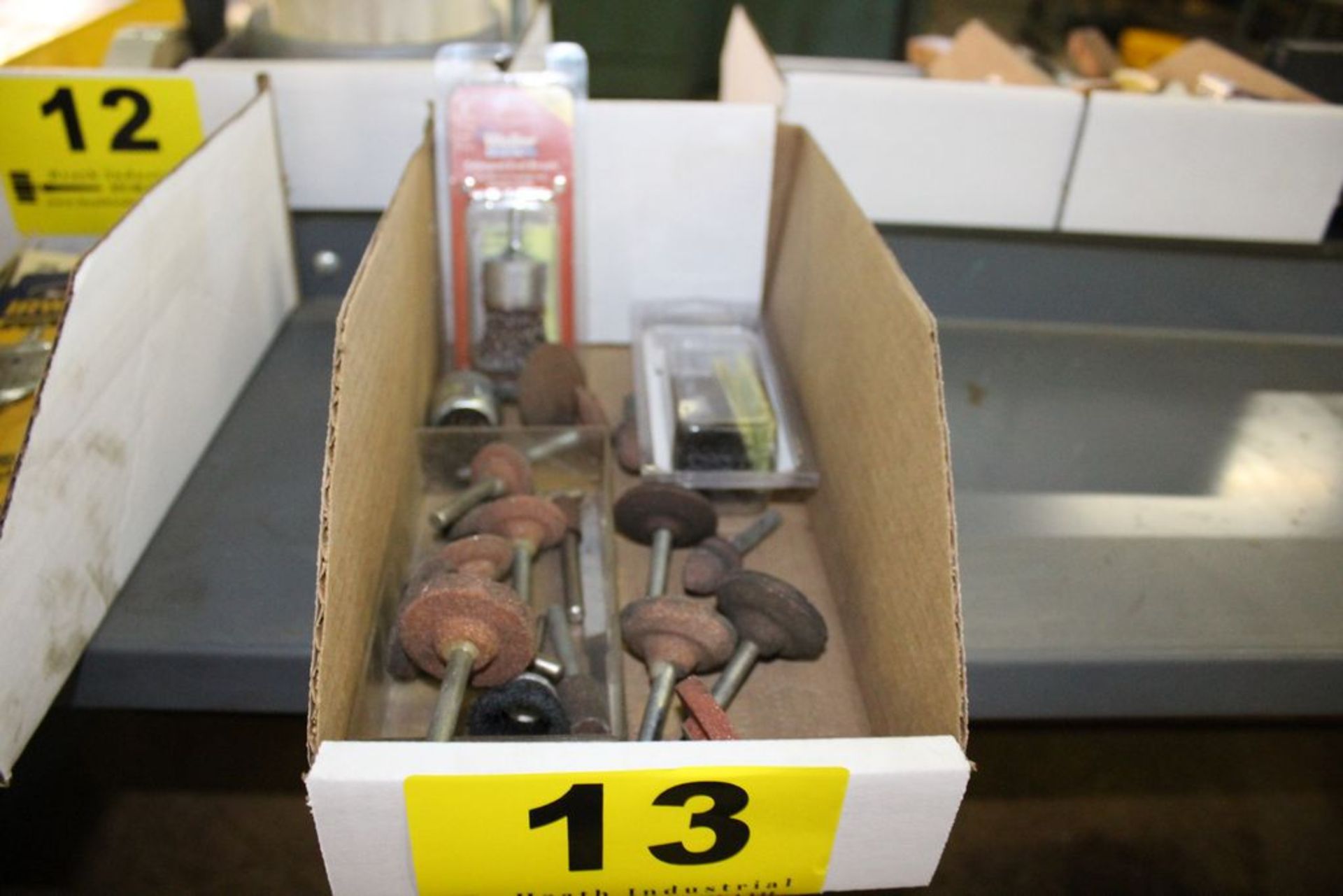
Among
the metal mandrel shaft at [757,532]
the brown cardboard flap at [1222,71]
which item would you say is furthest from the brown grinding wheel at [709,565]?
the brown cardboard flap at [1222,71]

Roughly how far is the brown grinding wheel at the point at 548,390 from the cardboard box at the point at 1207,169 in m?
0.67

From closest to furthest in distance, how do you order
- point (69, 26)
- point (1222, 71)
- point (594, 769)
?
point (594, 769)
point (69, 26)
point (1222, 71)

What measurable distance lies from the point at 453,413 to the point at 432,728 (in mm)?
427

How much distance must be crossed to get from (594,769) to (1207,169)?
1.10 m

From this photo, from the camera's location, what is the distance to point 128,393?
2.60 feet

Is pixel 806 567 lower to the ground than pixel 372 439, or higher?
lower

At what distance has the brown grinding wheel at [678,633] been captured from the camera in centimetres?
75

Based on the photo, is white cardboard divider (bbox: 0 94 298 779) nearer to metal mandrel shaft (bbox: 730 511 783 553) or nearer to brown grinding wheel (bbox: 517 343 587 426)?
brown grinding wheel (bbox: 517 343 587 426)

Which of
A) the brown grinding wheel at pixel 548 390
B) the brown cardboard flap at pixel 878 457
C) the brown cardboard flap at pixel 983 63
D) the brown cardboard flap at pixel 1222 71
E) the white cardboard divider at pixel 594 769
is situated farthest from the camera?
the brown cardboard flap at pixel 983 63

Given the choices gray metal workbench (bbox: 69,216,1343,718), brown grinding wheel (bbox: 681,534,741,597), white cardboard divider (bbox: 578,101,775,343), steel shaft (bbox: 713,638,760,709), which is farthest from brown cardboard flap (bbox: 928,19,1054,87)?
steel shaft (bbox: 713,638,760,709)

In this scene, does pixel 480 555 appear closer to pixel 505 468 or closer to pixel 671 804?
pixel 505 468

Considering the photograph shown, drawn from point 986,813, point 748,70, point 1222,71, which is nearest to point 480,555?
point 748,70

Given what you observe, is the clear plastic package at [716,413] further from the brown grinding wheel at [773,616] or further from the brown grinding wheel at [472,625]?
the brown grinding wheel at [472,625]

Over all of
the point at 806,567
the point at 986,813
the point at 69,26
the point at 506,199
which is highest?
the point at 69,26
